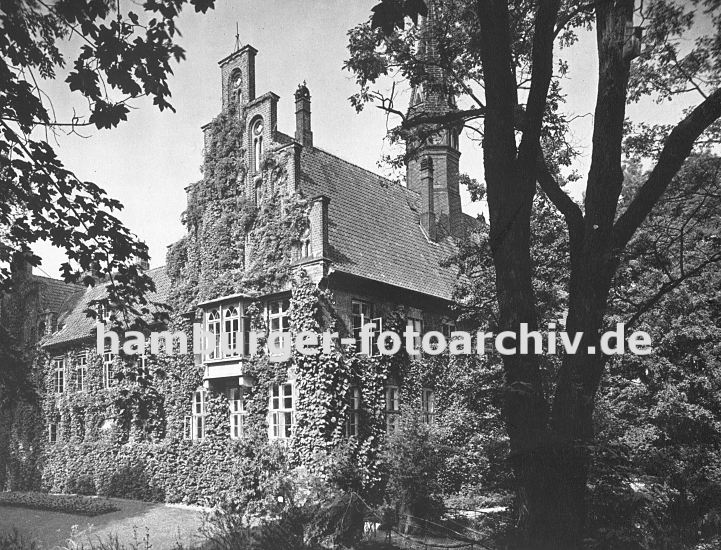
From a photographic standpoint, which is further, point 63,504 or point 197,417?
point 197,417

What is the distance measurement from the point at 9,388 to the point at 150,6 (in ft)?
34.3

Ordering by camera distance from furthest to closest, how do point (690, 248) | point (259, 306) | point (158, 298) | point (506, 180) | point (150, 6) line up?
point (158, 298) → point (259, 306) → point (690, 248) → point (506, 180) → point (150, 6)

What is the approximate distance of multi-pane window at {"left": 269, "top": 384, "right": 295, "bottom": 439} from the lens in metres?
19.5

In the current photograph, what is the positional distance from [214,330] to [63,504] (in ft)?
24.3

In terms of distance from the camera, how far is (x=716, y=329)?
16.3 m

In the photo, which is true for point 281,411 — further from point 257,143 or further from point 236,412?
point 257,143

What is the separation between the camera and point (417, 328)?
22859 mm

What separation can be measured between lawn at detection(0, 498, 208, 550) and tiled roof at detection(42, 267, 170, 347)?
872 centimetres

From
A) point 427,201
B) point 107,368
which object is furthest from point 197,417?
point 427,201

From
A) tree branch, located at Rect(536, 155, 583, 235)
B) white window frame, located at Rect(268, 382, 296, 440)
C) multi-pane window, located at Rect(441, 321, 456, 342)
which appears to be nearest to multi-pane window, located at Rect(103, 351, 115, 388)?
white window frame, located at Rect(268, 382, 296, 440)

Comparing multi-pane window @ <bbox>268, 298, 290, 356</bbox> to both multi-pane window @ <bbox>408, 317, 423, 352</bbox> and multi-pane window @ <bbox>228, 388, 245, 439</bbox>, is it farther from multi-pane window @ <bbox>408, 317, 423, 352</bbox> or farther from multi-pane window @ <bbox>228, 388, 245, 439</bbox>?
multi-pane window @ <bbox>408, 317, 423, 352</bbox>

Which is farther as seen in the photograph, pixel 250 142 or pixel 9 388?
pixel 250 142

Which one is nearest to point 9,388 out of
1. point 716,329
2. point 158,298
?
point 158,298

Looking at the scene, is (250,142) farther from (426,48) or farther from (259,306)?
(426,48)
